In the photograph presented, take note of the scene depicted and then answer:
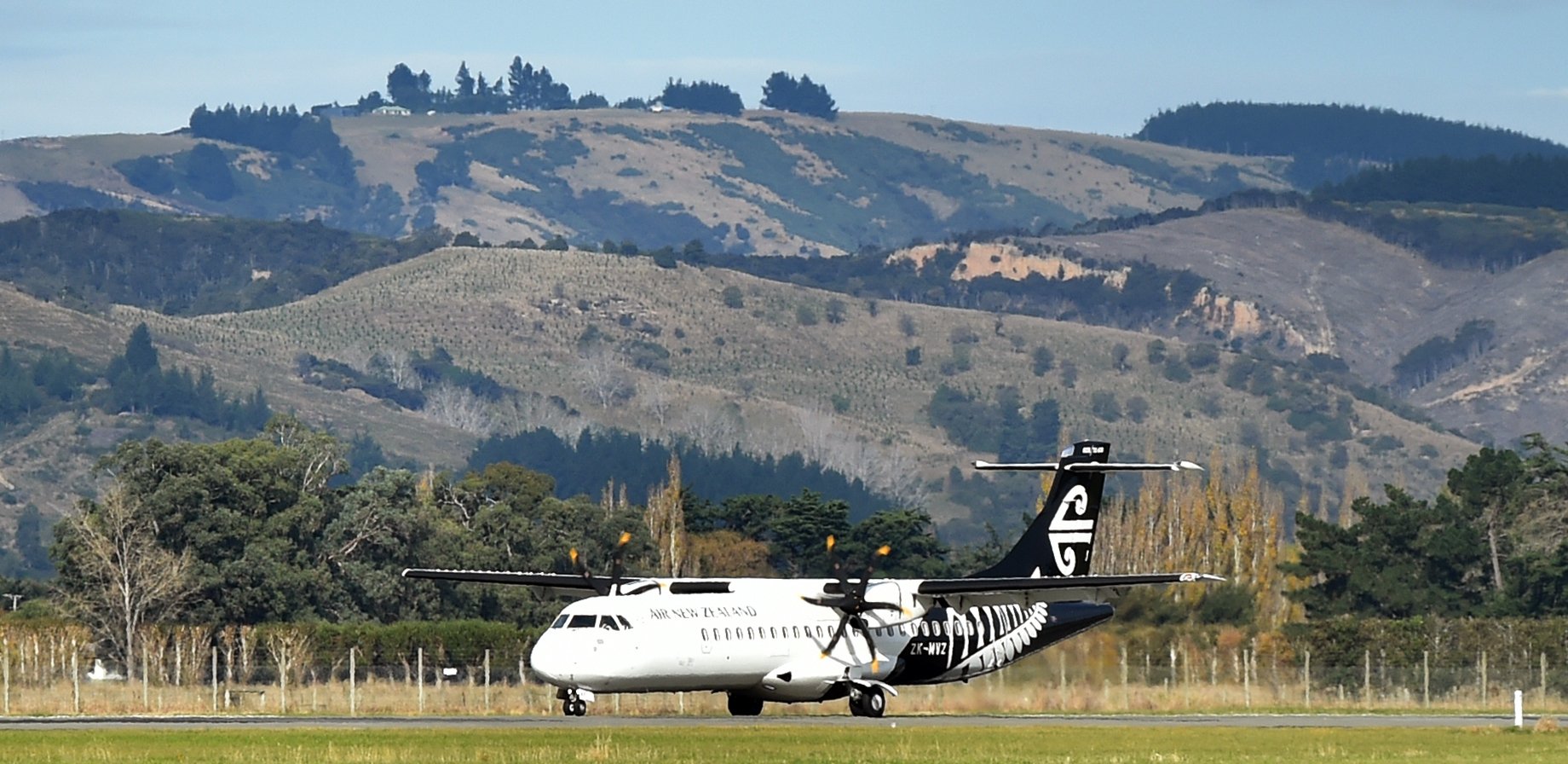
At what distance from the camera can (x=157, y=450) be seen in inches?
3698

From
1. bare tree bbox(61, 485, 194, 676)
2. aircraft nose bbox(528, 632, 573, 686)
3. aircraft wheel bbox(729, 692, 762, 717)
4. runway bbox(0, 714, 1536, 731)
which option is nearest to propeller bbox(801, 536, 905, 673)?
runway bbox(0, 714, 1536, 731)

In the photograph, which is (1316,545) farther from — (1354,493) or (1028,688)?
(1354,493)

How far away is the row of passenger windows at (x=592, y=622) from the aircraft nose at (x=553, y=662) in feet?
1.62

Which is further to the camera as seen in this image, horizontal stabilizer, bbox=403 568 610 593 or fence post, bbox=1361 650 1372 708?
fence post, bbox=1361 650 1372 708

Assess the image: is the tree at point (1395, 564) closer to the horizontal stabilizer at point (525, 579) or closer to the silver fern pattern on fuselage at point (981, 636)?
the silver fern pattern on fuselage at point (981, 636)

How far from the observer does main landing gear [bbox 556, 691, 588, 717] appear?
173 ft

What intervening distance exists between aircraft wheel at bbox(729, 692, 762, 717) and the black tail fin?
8.28 metres

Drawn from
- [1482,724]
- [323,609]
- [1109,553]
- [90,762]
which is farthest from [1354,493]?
[90,762]

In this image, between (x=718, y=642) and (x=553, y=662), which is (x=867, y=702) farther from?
(x=553, y=662)

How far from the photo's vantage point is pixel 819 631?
56.9 m

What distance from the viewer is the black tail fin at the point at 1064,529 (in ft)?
209

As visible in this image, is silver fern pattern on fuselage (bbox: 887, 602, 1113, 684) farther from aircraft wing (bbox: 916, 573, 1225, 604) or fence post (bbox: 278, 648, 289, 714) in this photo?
fence post (bbox: 278, 648, 289, 714)

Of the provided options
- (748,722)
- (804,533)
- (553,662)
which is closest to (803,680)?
(748,722)

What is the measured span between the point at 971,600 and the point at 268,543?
43463 mm
